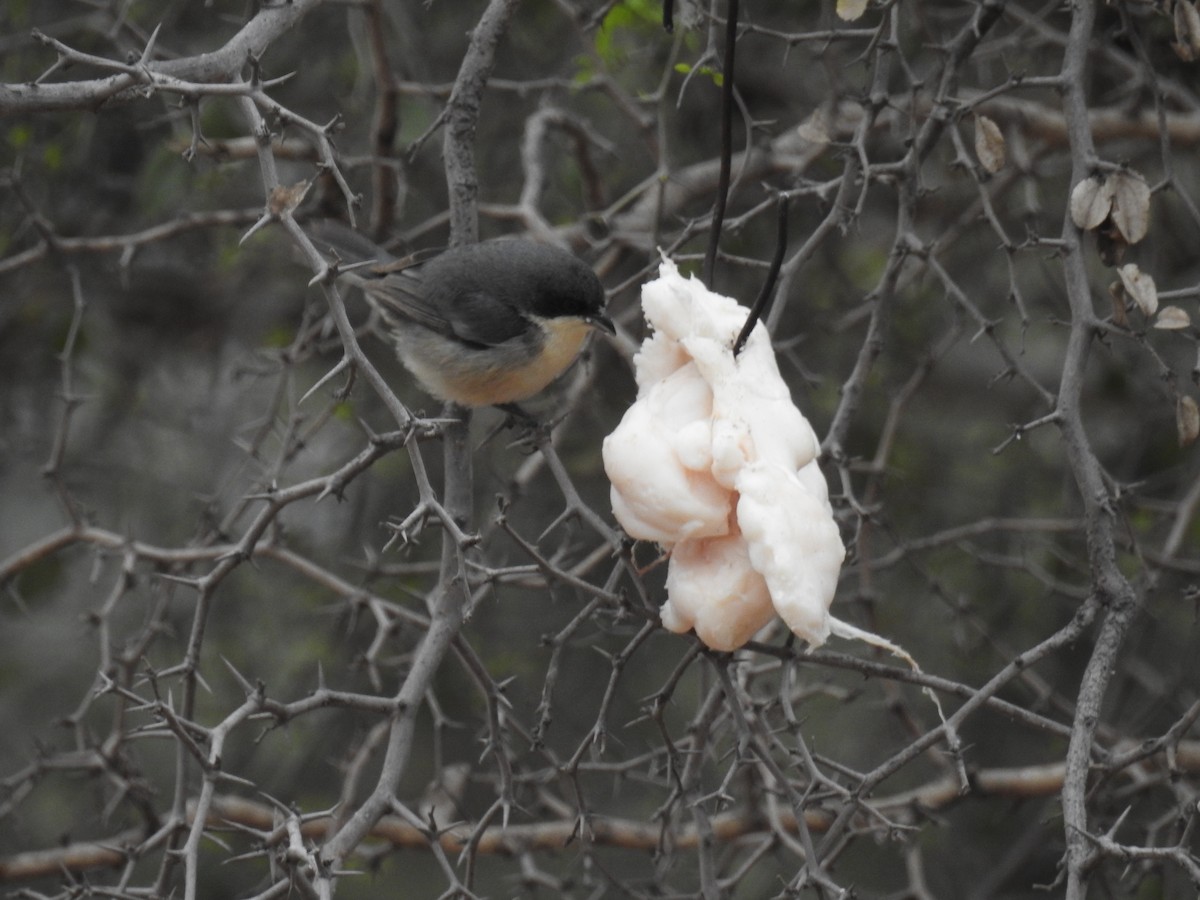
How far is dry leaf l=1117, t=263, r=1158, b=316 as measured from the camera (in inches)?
101

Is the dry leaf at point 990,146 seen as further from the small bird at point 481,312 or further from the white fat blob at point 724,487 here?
the small bird at point 481,312

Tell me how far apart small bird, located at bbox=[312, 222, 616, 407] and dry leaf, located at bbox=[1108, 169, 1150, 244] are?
5.41ft

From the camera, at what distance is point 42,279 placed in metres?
5.43

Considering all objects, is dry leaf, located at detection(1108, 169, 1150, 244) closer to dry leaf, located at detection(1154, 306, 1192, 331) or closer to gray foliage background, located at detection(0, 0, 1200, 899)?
dry leaf, located at detection(1154, 306, 1192, 331)

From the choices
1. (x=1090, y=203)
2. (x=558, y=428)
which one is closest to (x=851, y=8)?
(x=1090, y=203)

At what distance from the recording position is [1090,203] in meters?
2.69

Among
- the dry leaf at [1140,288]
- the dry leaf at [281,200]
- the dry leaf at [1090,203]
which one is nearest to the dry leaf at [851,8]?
the dry leaf at [1090,203]

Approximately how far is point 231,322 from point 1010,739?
362cm

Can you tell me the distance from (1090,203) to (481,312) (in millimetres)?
2163

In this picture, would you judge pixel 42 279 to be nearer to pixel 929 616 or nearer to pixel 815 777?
pixel 929 616

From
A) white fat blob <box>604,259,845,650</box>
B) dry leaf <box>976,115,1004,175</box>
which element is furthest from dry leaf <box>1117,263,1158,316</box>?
white fat blob <box>604,259,845,650</box>

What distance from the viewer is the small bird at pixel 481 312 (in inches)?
164

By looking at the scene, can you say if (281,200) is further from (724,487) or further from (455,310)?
Answer: (455,310)

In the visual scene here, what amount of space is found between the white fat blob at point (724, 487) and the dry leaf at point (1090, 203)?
2.39ft
